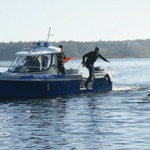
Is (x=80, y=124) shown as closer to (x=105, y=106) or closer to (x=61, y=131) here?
(x=61, y=131)

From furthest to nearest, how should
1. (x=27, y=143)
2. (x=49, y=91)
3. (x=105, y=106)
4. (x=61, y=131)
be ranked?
(x=49, y=91) < (x=105, y=106) < (x=61, y=131) < (x=27, y=143)

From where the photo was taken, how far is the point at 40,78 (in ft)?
92.2

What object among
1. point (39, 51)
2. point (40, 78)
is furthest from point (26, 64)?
point (40, 78)

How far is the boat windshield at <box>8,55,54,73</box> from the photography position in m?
29.0

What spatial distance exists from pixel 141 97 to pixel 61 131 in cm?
1109

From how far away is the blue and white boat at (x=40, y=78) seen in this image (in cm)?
2777

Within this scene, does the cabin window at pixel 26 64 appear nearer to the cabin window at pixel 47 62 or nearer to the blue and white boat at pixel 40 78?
the blue and white boat at pixel 40 78

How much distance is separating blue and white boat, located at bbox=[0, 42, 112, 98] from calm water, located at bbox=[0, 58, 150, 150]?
64cm

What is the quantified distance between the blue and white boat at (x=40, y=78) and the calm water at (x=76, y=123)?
0.64 meters

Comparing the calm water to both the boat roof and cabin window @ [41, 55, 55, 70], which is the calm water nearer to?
cabin window @ [41, 55, 55, 70]

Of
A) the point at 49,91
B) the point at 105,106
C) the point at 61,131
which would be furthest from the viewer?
the point at 49,91

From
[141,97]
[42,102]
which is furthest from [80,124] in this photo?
[141,97]

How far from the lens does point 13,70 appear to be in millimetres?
29156

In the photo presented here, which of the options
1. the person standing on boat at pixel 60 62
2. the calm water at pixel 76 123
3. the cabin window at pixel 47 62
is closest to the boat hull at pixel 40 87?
the calm water at pixel 76 123
